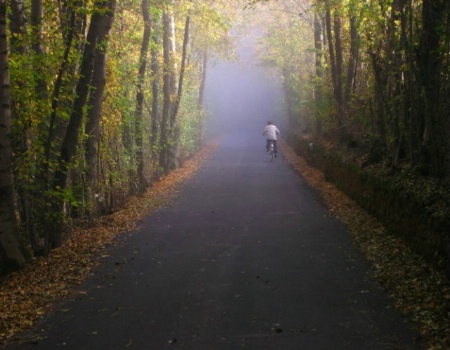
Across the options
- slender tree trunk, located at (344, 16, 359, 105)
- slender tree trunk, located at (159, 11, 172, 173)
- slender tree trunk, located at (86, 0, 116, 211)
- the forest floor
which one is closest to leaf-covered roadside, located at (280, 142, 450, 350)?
the forest floor

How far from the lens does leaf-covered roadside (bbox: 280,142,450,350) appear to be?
558 centimetres

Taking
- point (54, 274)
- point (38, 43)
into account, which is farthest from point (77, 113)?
point (54, 274)

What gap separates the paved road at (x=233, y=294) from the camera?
5.54 m

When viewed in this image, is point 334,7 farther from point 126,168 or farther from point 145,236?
point 145,236

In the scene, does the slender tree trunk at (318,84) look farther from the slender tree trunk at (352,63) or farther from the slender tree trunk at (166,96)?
the slender tree trunk at (166,96)

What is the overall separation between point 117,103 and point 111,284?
656 centimetres

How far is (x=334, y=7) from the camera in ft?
59.9

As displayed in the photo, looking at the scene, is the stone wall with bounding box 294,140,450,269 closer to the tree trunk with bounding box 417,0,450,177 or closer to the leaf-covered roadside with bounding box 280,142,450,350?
the leaf-covered roadside with bounding box 280,142,450,350

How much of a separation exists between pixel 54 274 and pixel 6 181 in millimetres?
1593

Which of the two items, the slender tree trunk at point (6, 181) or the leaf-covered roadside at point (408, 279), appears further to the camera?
the slender tree trunk at point (6, 181)

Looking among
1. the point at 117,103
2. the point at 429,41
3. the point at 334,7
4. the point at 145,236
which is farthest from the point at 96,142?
the point at 334,7

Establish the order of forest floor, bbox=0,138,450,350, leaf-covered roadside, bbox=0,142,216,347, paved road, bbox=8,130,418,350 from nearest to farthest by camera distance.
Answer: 1. paved road, bbox=8,130,418,350
2. forest floor, bbox=0,138,450,350
3. leaf-covered roadside, bbox=0,142,216,347

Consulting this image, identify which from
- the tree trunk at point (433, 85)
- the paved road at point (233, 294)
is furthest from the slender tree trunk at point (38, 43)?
the tree trunk at point (433, 85)

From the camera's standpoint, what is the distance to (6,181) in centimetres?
817
